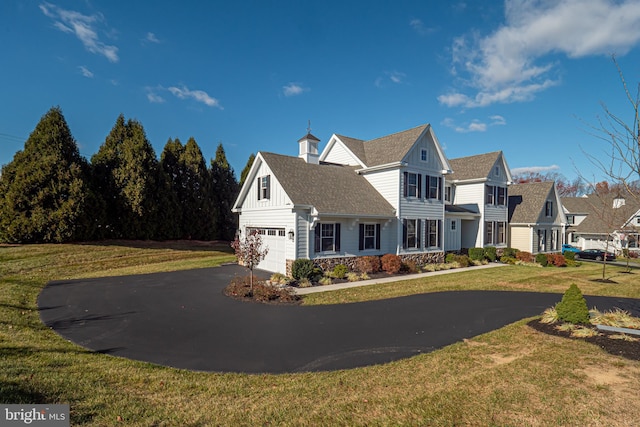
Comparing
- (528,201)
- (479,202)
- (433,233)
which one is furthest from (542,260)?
(433,233)

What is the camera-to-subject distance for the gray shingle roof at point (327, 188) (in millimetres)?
17391

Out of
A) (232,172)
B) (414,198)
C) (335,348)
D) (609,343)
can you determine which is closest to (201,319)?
(335,348)

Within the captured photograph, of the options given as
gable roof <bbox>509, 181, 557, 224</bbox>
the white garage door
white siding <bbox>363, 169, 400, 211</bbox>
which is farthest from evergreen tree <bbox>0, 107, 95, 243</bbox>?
gable roof <bbox>509, 181, 557, 224</bbox>

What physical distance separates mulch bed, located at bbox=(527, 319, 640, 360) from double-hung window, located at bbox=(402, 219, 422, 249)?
11.6 m

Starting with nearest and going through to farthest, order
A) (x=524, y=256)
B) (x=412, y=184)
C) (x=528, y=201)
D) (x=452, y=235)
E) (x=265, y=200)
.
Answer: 1. (x=265, y=200)
2. (x=412, y=184)
3. (x=452, y=235)
4. (x=524, y=256)
5. (x=528, y=201)

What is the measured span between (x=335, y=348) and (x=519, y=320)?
20.7 feet

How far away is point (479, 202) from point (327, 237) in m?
15.2

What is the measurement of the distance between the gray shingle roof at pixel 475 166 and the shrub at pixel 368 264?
13169 mm

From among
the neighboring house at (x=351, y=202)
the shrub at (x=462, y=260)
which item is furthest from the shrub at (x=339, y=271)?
the shrub at (x=462, y=260)

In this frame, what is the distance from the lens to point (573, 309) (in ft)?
29.4

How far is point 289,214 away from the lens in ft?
55.8

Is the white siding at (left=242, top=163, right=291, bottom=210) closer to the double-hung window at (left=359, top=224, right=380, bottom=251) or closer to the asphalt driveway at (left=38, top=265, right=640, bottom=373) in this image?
the double-hung window at (left=359, top=224, right=380, bottom=251)

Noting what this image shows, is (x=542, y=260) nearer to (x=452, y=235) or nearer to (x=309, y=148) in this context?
(x=452, y=235)

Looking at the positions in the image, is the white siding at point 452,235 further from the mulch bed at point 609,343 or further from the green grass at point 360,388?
the green grass at point 360,388
